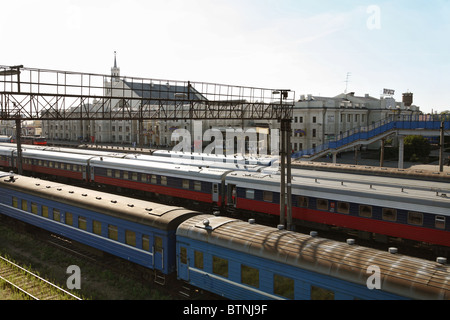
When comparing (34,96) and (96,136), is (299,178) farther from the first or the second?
(96,136)

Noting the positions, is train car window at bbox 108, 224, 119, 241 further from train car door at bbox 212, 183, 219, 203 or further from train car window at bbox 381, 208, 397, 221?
train car window at bbox 381, 208, 397, 221

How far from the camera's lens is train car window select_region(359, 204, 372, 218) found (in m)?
17.8

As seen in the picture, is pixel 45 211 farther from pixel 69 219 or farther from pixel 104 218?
pixel 104 218

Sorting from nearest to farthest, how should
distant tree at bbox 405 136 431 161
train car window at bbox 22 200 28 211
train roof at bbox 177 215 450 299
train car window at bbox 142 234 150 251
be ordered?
train roof at bbox 177 215 450 299 → train car window at bbox 142 234 150 251 → train car window at bbox 22 200 28 211 → distant tree at bbox 405 136 431 161

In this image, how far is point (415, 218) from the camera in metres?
16.5

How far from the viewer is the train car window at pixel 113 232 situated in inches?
585

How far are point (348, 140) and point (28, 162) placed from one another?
3457 cm

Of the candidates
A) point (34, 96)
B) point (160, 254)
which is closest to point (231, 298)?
point (160, 254)

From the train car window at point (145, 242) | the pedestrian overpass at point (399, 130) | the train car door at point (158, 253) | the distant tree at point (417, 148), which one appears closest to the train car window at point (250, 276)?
the train car door at point (158, 253)

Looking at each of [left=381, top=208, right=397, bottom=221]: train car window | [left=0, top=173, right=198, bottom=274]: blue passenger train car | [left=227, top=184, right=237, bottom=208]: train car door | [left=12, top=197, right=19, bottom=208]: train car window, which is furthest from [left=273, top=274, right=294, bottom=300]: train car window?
[left=12, top=197, right=19, bottom=208]: train car window

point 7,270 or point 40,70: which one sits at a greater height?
point 40,70

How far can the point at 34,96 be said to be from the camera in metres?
21.6

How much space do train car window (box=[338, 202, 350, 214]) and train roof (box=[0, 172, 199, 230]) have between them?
816cm

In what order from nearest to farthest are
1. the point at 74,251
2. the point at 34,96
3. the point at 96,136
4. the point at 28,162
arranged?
the point at 74,251 < the point at 34,96 < the point at 28,162 < the point at 96,136
